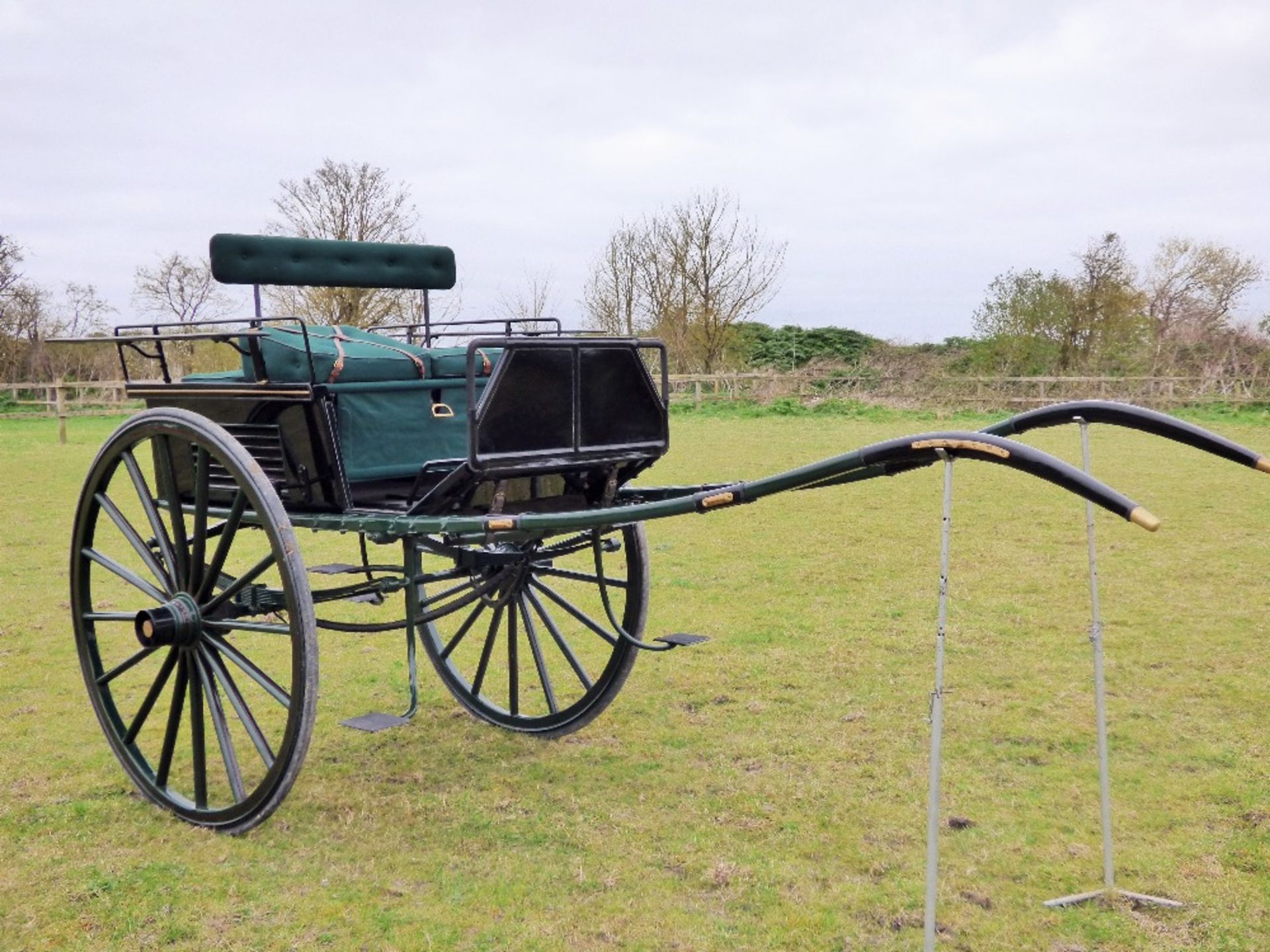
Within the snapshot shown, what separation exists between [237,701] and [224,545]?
0.53 m

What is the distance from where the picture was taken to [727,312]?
30125mm

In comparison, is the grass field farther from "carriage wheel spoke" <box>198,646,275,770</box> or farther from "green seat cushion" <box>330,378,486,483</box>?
"green seat cushion" <box>330,378,486,483</box>

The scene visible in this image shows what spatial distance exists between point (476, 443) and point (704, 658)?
2923 millimetres

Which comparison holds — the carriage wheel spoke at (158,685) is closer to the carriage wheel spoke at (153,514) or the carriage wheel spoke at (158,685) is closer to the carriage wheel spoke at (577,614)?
the carriage wheel spoke at (153,514)

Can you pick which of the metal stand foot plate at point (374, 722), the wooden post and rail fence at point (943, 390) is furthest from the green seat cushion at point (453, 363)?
the wooden post and rail fence at point (943, 390)

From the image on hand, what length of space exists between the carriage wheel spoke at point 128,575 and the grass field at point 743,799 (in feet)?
2.59

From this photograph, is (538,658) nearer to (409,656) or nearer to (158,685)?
(409,656)

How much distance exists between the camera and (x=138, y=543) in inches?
170

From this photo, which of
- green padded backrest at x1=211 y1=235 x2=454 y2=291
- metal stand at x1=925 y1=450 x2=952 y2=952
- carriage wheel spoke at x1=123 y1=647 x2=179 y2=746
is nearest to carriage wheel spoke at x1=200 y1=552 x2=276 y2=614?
carriage wheel spoke at x1=123 y1=647 x2=179 y2=746

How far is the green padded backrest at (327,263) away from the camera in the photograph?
429 centimetres

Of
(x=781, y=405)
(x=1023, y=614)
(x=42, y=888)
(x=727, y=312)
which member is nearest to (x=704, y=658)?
(x=1023, y=614)

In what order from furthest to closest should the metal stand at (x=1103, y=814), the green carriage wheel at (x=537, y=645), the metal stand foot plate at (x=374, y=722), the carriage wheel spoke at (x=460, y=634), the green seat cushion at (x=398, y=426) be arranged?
the carriage wheel spoke at (x=460, y=634) → the green carriage wheel at (x=537, y=645) → the green seat cushion at (x=398, y=426) → the metal stand foot plate at (x=374, y=722) → the metal stand at (x=1103, y=814)

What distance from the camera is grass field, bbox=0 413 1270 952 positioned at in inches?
132

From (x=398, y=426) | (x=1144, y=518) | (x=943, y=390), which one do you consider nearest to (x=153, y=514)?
(x=398, y=426)
